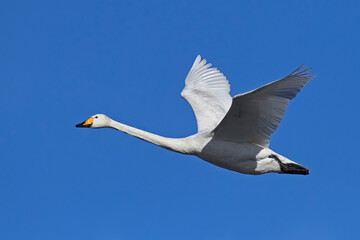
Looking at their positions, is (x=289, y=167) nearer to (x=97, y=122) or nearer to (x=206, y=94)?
(x=206, y=94)

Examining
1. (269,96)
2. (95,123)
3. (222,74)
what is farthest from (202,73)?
(269,96)

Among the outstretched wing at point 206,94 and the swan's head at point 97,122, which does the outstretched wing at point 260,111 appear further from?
the swan's head at point 97,122

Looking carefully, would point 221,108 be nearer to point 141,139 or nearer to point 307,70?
point 141,139

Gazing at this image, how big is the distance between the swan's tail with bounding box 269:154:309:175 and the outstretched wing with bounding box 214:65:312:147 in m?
0.41

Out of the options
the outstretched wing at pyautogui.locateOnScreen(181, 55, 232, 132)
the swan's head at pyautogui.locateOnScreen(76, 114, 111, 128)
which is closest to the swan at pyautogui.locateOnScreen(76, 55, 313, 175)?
the swan's head at pyautogui.locateOnScreen(76, 114, 111, 128)

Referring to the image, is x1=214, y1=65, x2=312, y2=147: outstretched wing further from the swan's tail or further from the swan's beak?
the swan's beak

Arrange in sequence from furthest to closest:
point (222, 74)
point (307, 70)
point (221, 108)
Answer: point (222, 74)
point (221, 108)
point (307, 70)

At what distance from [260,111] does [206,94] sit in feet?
14.7

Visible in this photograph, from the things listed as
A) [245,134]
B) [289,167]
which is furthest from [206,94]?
[289,167]

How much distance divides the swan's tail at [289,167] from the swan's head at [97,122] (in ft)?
12.5

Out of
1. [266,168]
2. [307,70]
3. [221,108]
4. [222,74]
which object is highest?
[222,74]

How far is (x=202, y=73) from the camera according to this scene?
1881 cm

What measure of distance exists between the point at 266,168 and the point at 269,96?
2.19m

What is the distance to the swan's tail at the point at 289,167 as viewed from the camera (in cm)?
1432
